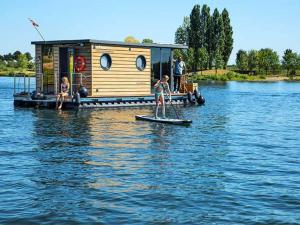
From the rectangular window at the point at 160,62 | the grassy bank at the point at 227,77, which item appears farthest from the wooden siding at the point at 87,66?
the grassy bank at the point at 227,77

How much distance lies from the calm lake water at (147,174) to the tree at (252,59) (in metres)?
111

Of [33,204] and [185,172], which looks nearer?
[33,204]

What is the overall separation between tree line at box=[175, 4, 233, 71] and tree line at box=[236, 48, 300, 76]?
41.9ft

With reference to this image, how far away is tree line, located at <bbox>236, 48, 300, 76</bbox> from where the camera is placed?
5108 inches

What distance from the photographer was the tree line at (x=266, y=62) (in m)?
130

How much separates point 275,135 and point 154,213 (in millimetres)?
12695

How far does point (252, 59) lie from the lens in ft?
438

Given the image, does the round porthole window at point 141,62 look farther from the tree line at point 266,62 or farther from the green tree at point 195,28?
the tree line at point 266,62

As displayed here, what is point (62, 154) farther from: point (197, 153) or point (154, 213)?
point (154, 213)

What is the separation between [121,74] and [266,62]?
10172cm

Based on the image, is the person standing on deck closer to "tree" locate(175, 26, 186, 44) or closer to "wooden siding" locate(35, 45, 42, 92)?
"wooden siding" locate(35, 45, 42, 92)

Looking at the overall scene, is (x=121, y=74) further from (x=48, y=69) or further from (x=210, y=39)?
(x=210, y=39)

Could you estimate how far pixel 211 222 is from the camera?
9.20 m

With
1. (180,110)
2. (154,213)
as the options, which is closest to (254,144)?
(154,213)
